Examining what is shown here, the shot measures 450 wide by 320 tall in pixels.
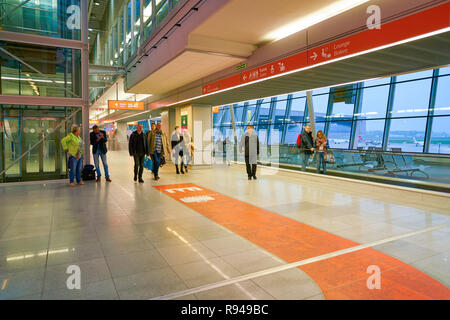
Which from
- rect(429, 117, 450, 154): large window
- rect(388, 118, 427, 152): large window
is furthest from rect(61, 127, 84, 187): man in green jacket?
rect(388, 118, 427, 152): large window

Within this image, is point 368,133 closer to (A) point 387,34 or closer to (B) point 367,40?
(B) point 367,40

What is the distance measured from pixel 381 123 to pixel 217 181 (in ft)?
43.3

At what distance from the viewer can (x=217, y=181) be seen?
32.1 feet

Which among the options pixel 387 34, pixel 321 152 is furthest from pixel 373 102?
pixel 387 34

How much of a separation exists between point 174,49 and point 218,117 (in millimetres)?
24140

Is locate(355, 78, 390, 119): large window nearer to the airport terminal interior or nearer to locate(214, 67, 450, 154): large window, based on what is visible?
locate(214, 67, 450, 154): large window

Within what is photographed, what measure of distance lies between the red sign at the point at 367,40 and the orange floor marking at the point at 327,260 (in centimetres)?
323

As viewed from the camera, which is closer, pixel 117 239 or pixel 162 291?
pixel 162 291

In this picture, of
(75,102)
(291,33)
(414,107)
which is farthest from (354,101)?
(75,102)

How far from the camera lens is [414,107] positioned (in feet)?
58.1

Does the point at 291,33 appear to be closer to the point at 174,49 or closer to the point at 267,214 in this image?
the point at 174,49

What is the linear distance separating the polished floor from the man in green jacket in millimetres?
1275

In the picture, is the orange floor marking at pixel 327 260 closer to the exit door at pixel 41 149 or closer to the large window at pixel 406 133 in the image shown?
the exit door at pixel 41 149

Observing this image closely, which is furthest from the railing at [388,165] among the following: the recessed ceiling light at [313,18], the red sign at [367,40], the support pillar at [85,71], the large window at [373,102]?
the large window at [373,102]
